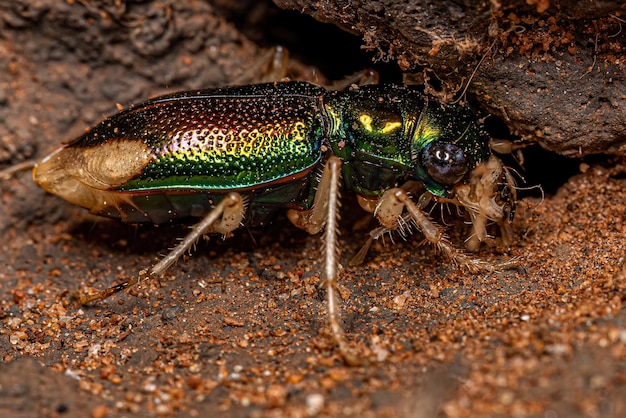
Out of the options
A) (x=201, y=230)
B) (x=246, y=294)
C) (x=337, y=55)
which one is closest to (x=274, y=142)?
(x=201, y=230)

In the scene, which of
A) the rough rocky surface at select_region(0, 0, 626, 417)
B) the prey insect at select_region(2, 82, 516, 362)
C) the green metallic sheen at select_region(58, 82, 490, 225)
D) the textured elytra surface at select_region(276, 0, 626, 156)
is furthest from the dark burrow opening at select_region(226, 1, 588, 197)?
the green metallic sheen at select_region(58, 82, 490, 225)

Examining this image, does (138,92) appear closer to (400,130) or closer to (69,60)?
(69,60)

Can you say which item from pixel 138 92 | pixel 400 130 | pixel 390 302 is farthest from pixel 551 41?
pixel 138 92

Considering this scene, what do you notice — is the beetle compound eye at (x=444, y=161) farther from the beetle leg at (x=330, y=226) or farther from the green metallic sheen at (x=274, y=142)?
the beetle leg at (x=330, y=226)

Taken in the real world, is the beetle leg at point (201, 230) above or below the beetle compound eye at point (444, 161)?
below

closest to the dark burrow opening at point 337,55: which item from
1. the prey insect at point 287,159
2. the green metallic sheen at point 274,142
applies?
the prey insect at point 287,159

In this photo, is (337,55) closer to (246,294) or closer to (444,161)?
(444,161)

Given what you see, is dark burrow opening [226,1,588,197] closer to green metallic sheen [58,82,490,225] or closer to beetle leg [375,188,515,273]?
green metallic sheen [58,82,490,225]
